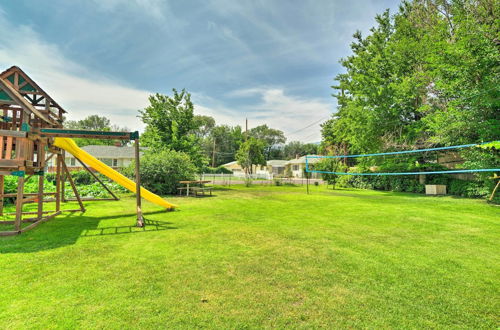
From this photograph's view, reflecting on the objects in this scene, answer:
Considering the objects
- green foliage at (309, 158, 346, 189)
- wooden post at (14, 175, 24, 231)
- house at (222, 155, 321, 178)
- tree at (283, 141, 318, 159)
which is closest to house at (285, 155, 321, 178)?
house at (222, 155, 321, 178)

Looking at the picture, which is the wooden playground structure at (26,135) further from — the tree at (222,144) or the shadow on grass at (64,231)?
the tree at (222,144)

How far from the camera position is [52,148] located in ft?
25.6

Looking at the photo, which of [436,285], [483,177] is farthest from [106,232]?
[483,177]

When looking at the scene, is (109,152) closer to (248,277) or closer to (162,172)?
(162,172)

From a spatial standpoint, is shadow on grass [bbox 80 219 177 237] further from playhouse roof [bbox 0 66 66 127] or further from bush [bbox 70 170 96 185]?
bush [bbox 70 170 96 185]

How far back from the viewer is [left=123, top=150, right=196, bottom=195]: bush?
15254 millimetres

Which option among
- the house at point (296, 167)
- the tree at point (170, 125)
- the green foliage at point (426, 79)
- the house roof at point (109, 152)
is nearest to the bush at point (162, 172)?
the tree at point (170, 125)

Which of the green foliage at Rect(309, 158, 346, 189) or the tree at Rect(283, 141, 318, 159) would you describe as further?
the tree at Rect(283, 141, 318, 159)

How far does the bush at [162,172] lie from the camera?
601 inches

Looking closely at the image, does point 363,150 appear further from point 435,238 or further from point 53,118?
point 53,118

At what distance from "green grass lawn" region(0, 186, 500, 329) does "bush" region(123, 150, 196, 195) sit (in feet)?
28.3

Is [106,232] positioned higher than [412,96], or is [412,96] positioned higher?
[412,96]

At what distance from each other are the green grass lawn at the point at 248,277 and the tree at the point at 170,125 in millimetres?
13597

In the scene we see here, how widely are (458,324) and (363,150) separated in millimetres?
21661
